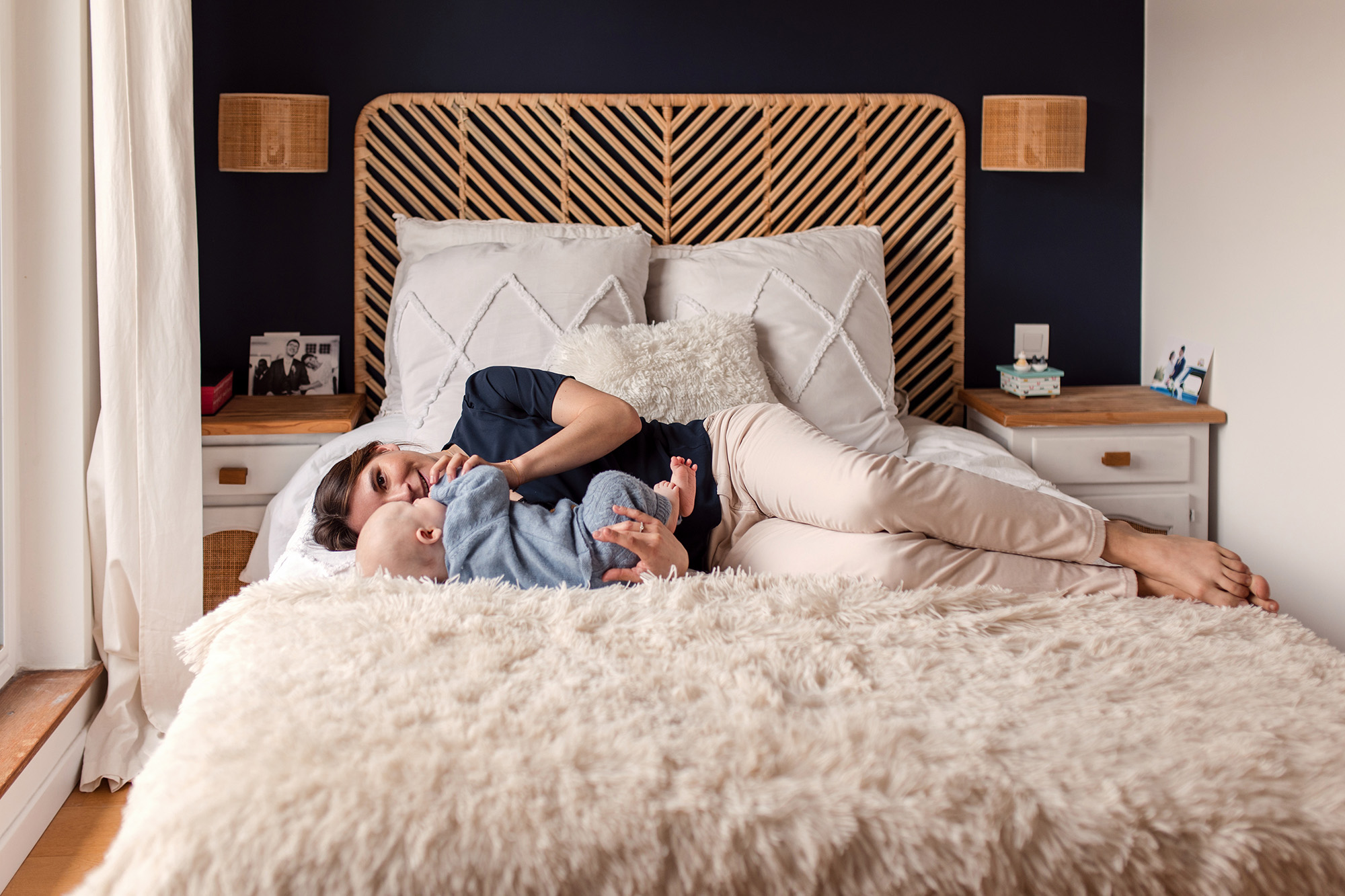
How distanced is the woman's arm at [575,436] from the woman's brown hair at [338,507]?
6.4 inches

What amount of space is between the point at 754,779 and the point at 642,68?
246 cm

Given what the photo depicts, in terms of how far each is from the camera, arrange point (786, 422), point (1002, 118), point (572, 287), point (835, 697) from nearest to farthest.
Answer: point (835, 697)
point (786, 422)
point (572, 287)
point (1002, 118)

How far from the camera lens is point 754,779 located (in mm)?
870

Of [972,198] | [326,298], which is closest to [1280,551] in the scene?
[972,198]

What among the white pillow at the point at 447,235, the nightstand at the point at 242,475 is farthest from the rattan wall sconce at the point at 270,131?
the nightstand at the point at 242,475

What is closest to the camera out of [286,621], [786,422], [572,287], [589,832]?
[589,832]

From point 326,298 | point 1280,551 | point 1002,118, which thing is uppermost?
point 1002,118

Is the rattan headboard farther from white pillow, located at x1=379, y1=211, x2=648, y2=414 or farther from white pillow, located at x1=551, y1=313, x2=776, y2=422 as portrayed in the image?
white pillow, located at x1=551, y1=313, x2=776, y2=422

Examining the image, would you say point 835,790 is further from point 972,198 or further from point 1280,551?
point 972,198

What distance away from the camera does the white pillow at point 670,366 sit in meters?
2.21

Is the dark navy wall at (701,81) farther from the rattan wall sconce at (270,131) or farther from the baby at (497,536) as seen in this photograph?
the baby at (497,536)

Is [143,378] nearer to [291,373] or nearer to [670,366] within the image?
[291,373]

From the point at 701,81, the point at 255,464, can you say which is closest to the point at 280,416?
the point at 255,464

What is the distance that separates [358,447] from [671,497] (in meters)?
0.95
